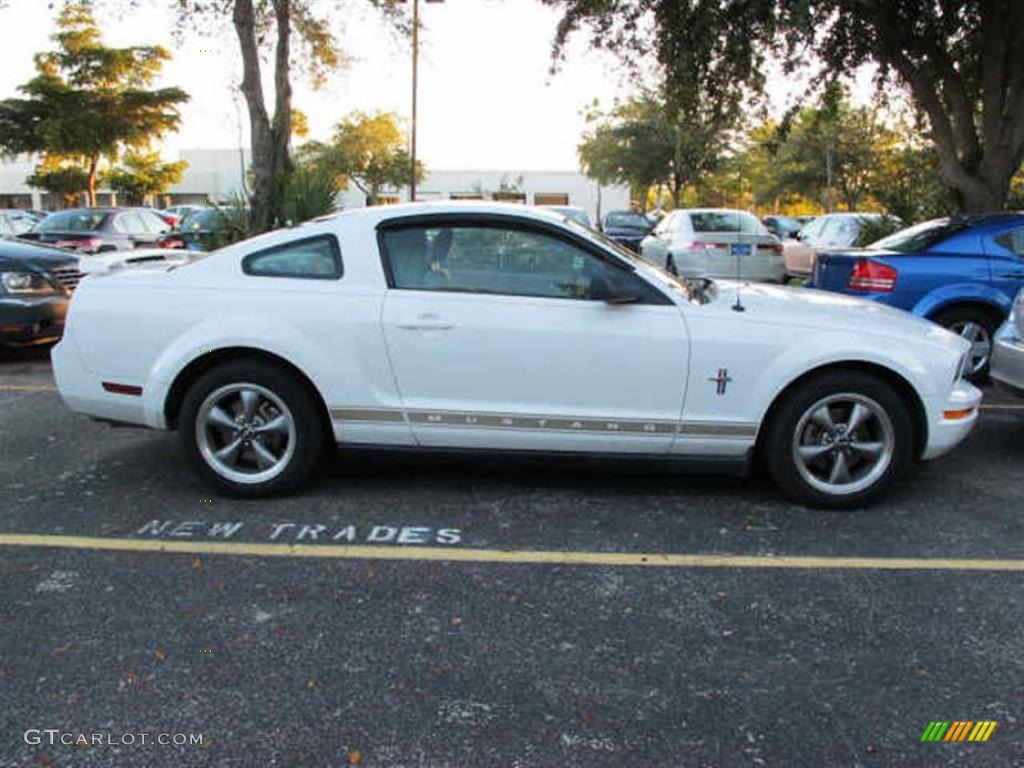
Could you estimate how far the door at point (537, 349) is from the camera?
4.42 meters

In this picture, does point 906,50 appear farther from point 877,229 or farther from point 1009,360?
point 1009,360

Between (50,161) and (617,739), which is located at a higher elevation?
(50,161)

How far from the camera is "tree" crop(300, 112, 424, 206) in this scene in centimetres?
4953

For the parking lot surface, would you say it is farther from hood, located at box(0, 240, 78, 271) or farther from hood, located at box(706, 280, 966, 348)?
hood, located at box(0, 240, 78, 271)

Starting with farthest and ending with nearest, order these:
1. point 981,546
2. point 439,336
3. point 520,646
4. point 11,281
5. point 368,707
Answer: point 11,281, point 439,336, point 981,546, point 520,646, point 368,707

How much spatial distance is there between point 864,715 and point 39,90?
139 feet

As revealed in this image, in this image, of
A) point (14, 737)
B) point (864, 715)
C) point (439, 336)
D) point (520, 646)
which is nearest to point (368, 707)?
point (520, 646)

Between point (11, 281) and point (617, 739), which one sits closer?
point (617, 739)

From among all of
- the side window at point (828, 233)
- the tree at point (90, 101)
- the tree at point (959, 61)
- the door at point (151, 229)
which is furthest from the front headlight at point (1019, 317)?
the tree at point (90, 101)

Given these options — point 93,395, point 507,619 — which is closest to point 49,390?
point 93,395

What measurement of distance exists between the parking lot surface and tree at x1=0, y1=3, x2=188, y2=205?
36357 millimetres

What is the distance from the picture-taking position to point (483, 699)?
284 cm

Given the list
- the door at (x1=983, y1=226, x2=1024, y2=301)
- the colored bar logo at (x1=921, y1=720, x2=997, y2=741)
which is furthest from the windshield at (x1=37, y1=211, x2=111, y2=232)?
the colored bar logo at (x1=921, y1=720, x2=997, y2=741)

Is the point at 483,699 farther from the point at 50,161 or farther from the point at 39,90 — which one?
the point at 50,161
